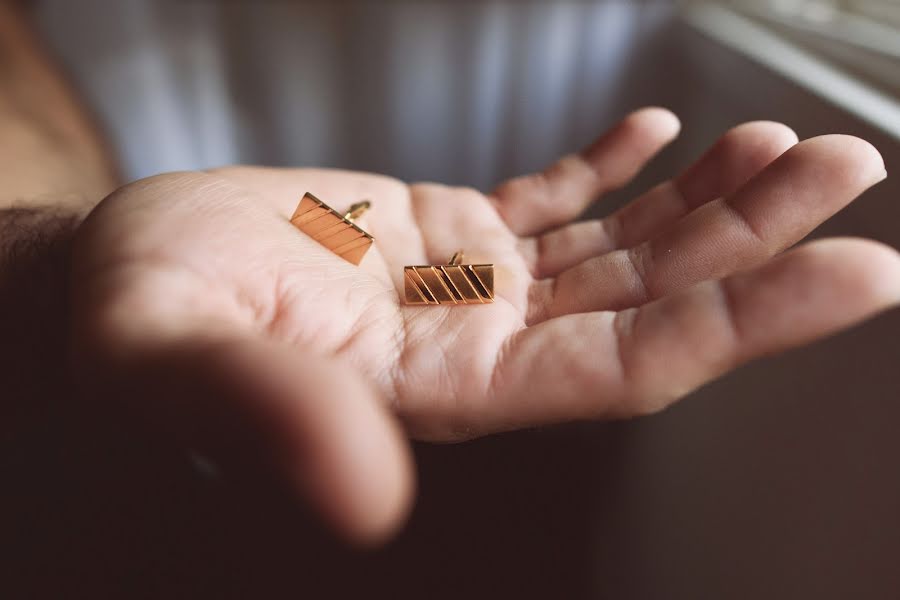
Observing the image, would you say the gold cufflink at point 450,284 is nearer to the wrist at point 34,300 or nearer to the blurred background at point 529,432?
the blurred background at point 529,432

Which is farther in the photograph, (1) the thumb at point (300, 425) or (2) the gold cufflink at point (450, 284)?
(2) the gold cufflink at point (450, 284)

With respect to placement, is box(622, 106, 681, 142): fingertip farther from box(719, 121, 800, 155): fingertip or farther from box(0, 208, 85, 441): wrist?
box(0, 208, 85, 441): wrist

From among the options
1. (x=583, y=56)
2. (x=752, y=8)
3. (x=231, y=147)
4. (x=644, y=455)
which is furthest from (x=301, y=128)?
(x=644, y=455)

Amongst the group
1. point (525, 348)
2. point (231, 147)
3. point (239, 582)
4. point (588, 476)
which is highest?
point (525, 348)

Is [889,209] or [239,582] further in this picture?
[239,582]

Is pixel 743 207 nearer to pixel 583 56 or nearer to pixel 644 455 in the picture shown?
pixel 644 455

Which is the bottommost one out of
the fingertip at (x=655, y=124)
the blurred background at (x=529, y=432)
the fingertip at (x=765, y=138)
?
the blurred background at (x=529, y=432)

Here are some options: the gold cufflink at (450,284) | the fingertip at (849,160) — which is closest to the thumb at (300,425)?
the gold cufflink at (450,284)
